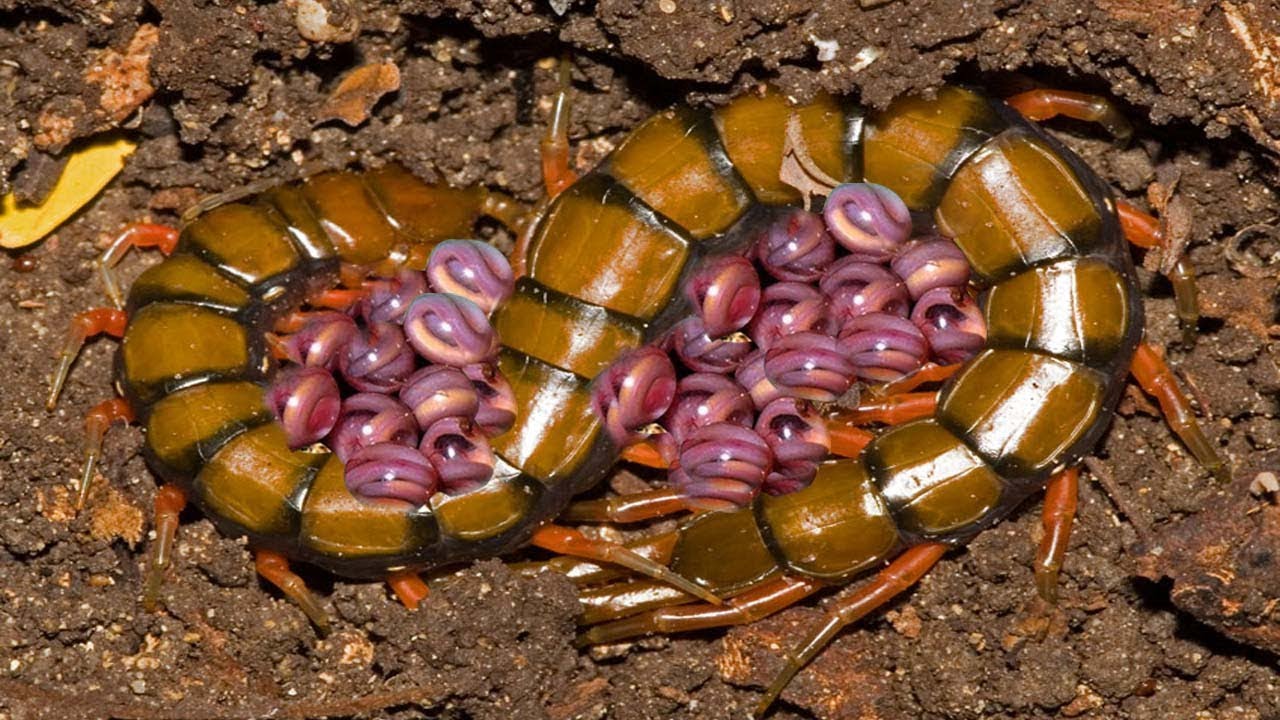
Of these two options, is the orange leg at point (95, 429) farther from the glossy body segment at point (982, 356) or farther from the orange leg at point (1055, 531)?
the orange leg at point (1055, 531)

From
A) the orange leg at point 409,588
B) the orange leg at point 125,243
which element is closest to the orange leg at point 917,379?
the orange leg at point 409,588

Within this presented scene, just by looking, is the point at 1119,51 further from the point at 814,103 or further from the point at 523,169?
the point at 523,169

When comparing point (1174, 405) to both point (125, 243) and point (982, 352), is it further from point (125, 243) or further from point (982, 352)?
point (125, 243)

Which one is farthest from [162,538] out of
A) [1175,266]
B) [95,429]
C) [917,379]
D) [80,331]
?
[1175,266]

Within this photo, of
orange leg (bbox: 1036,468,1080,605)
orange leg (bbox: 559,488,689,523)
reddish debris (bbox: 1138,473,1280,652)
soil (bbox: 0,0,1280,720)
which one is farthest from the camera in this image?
orange leg (bbox: 559,488,689,523)

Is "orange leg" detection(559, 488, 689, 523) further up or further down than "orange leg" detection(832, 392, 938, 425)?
further down

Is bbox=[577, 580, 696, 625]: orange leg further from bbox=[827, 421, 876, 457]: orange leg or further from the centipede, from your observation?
bbox=[827, 421, 876, 457]: orange leg

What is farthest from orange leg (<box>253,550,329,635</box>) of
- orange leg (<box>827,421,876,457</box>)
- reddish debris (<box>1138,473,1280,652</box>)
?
reddish debris (<box>1138,473,1280,652</box>)
